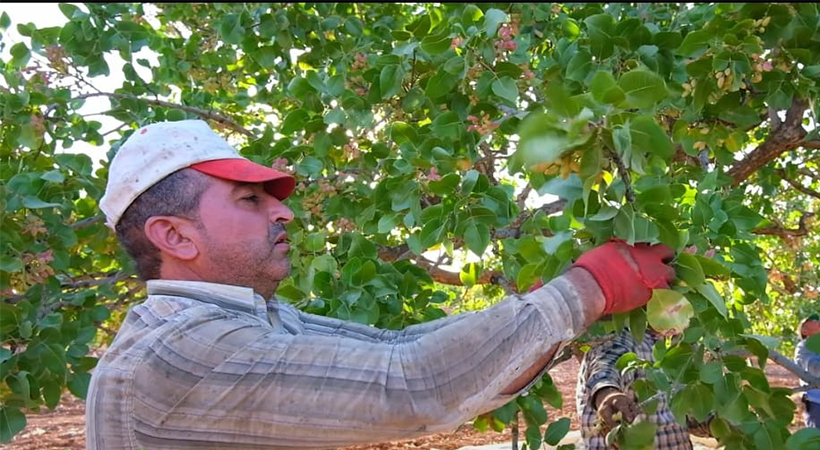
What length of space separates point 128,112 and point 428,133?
162cm

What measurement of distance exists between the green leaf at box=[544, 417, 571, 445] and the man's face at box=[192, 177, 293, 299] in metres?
1.41

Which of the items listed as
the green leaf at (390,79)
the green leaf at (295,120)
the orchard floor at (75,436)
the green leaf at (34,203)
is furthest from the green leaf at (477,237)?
the orchard floor at (75,436)

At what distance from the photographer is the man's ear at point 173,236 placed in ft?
5.30

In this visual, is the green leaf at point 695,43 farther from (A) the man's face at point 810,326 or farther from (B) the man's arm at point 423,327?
(A) the man's face at point 810,326

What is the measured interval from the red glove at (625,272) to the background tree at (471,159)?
0.03 metres

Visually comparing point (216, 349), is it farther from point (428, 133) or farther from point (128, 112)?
point (128, 112)

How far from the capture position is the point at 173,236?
163 centimetres

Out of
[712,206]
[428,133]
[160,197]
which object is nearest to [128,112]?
[428,133]

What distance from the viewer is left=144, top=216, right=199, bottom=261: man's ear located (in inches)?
63.6

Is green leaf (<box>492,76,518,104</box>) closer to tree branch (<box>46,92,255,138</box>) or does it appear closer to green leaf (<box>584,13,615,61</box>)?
green leaf (<box>584,13,615,61</box>)

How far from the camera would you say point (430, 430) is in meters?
1.25

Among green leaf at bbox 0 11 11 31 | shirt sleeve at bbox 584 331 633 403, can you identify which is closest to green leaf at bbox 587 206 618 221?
shirt sleeve at bbox 584 331 633 403

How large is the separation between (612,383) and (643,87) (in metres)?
2.14

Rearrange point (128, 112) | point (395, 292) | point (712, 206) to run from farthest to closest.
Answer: point (128, 112) → point (395, 292) → point (712, 206)
